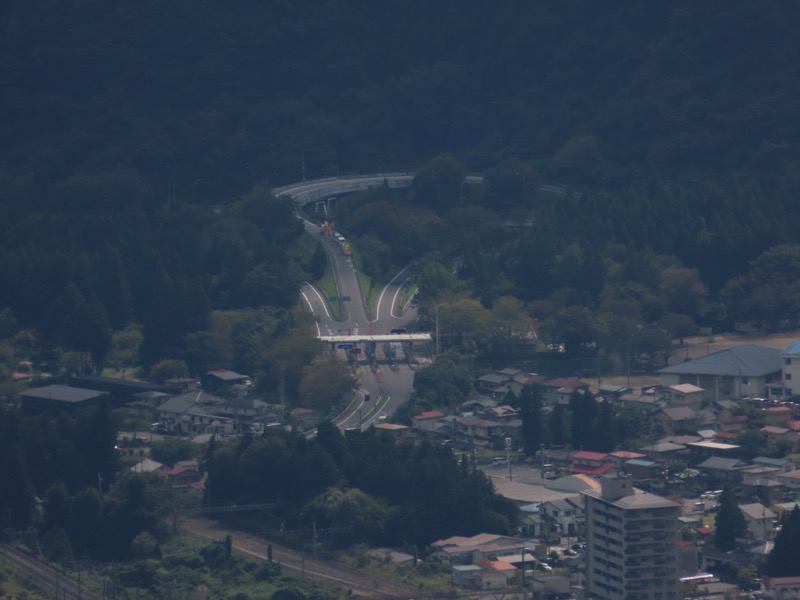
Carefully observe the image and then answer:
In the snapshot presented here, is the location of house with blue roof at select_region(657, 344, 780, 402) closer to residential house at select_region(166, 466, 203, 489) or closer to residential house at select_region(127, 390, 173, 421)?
residential house at select_region(127, 390, 173, 421)

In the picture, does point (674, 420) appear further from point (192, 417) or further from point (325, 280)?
point (325, 280)

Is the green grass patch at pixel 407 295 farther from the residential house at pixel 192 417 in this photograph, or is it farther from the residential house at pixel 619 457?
the residential house at pixel 619 457

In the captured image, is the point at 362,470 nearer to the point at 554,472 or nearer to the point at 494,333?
the point at 554,472

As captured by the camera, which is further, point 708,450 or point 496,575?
point 708,450

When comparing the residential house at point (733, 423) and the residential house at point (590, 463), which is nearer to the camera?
the residential house at point (590, 463)

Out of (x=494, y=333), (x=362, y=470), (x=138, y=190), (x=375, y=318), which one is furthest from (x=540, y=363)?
(x=138, y=190)

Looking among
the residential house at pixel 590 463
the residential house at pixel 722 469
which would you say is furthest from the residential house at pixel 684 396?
the residential house at pixel 722 469

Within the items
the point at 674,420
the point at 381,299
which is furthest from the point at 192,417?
the point at 381,299

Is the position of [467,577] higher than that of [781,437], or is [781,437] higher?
[781,437]
